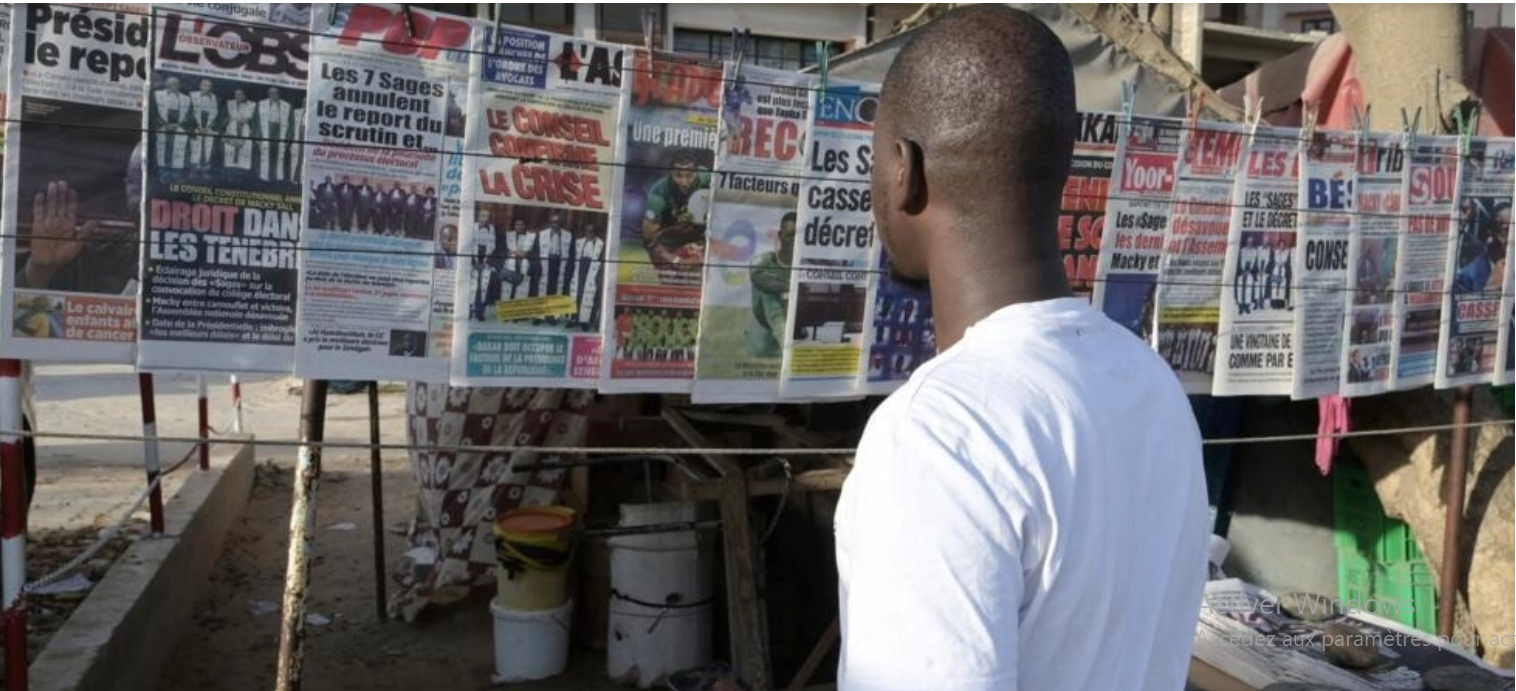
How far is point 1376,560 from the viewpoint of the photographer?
503cm

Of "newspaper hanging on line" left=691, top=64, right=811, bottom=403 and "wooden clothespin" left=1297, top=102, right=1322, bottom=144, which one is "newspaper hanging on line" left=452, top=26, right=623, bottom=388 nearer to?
"newspaper hanging on line" left=691, top=64, right=811, bottom=403

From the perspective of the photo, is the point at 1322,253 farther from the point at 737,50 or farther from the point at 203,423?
the point at 203,423

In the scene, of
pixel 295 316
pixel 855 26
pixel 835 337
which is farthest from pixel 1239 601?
pixel 855 26

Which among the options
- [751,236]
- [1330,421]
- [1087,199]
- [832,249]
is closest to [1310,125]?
[1087,199]

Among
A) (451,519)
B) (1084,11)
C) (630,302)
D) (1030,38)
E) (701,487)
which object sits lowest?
(451,519)

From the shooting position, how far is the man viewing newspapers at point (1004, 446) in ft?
3.00

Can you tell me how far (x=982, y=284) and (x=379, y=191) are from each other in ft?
5.94

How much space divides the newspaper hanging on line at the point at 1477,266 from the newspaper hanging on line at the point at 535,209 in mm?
3071

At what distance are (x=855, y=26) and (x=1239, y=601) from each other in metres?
12.0

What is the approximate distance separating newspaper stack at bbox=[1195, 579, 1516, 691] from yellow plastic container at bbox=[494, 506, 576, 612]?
2506 millimetres

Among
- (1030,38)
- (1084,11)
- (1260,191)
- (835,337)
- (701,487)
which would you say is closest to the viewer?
(1030,38)

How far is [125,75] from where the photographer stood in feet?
7.68

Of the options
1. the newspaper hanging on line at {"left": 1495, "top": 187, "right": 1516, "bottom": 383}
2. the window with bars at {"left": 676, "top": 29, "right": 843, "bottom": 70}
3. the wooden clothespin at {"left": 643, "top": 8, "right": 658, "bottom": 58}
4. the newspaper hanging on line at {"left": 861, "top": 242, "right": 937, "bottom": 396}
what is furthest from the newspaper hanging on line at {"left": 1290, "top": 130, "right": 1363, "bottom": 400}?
the window with bars at {"left": 676, "top": 29, "right": 843, "bottom": 70}

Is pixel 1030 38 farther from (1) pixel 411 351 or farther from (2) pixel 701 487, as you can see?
(2) pixel 701 487
